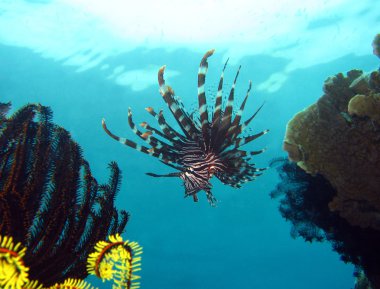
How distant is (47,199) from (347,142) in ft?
11.2

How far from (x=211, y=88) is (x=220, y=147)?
1186mm

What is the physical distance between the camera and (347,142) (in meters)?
3.86

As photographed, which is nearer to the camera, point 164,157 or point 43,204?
point 43,204

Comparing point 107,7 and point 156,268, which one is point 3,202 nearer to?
point 107,7

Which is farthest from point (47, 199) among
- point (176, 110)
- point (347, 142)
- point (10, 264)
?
point (347, 142)

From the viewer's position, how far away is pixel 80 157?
3215 mm

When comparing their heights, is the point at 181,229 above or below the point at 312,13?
above

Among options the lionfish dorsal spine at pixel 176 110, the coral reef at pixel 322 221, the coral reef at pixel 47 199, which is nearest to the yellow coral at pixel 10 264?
the coral reef at pixel 47 199

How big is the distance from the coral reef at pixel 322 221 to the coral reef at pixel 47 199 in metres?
3.21

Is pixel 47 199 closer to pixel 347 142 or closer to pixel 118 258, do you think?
pixel 118 258

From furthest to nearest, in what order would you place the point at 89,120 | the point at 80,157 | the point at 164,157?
1. the point at 89,120
2. the point at 164,157
3. the point at 80,157

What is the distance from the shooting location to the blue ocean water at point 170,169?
74.8 ft

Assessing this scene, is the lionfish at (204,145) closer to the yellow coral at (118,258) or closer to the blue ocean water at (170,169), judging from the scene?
the blue ocean water at (170,169)

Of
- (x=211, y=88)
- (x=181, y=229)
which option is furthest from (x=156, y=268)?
(x=211, y=88)
